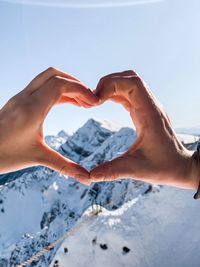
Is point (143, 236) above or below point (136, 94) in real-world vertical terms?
below

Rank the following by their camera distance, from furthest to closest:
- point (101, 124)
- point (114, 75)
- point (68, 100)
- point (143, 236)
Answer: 1. point (101, 124)
2. point (143, 236)
3. point (68, 100)
4. point (114, 75)

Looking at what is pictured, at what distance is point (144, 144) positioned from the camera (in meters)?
2.51

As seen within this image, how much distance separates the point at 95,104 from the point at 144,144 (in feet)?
1.58

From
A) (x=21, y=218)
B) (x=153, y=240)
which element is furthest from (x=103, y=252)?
(x=21, y=218)

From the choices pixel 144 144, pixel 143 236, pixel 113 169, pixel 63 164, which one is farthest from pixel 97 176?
pixel 143 236

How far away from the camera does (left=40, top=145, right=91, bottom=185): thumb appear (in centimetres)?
250

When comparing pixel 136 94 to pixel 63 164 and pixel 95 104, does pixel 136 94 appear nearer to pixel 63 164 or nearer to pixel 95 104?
pixel 95 104

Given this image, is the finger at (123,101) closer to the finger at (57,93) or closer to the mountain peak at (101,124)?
the finger at (57,93)

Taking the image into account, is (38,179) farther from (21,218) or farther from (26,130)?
(26,130)

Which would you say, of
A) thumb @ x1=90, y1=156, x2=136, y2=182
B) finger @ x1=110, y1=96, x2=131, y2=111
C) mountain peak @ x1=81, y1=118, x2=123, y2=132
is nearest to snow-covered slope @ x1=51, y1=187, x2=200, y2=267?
thumb @ x1=90, y1=156, x2=136, y2=182

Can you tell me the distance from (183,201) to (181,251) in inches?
71.4

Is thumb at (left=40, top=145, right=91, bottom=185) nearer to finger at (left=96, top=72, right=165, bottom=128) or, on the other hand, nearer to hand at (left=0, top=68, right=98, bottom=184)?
hand at (left=0, top=68, right=98, bottom=184)

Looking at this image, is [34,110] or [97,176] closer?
[34,110]

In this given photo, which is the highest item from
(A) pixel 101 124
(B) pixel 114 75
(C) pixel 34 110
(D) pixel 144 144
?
(B) pixel 114 75
